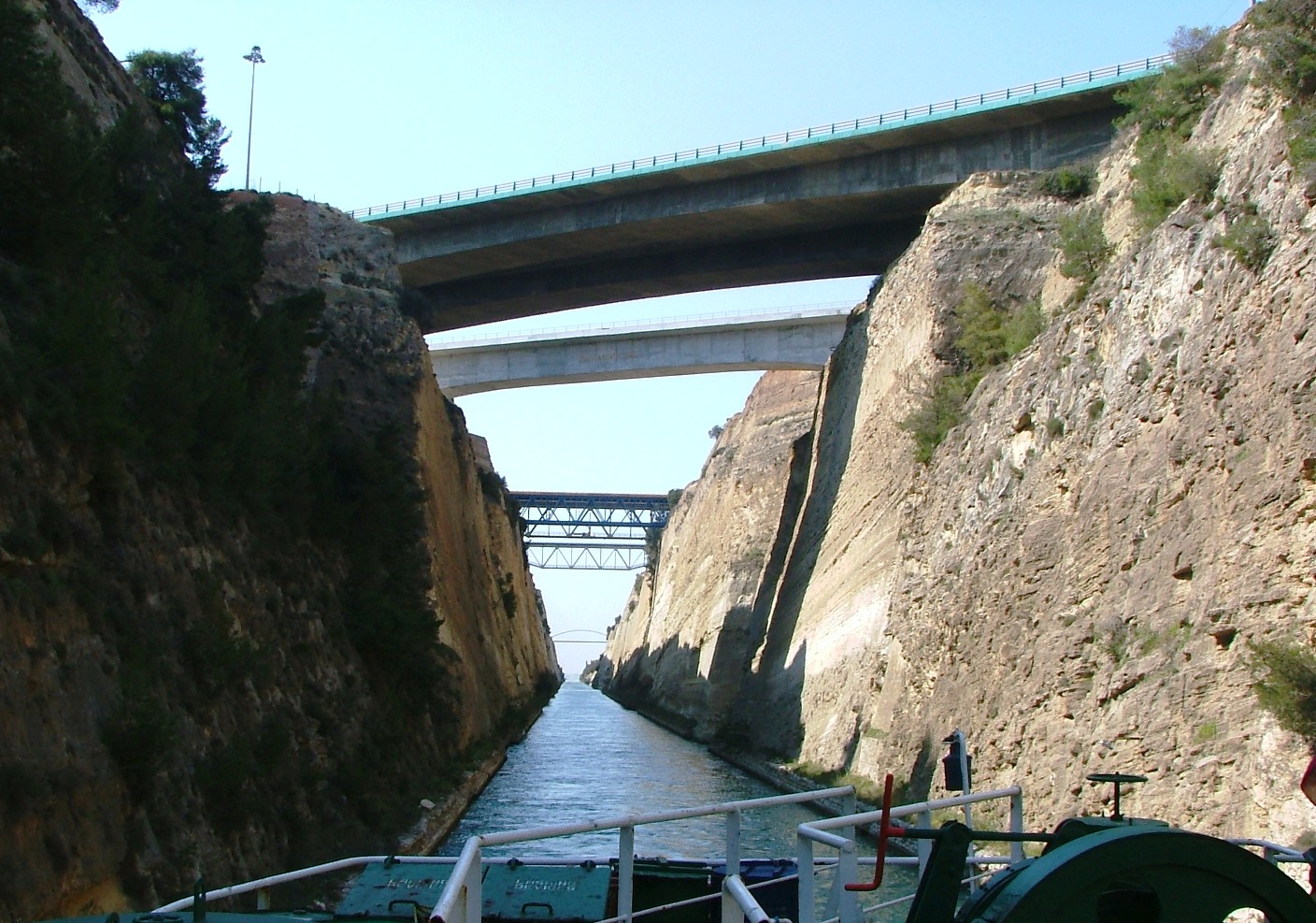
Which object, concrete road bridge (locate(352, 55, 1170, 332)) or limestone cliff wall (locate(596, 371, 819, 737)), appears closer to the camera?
concrete road bridge (locate(352, 55, 1170, 332))

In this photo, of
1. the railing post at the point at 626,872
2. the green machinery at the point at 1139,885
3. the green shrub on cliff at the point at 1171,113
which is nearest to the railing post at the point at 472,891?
the green machinery at the point at 1139,885

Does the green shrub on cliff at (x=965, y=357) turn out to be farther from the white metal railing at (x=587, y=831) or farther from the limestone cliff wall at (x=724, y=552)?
the white metal railing at (x=587, y=831)

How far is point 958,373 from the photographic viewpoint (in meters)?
29.4

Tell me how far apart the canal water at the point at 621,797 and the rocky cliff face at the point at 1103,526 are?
2312 millimetres

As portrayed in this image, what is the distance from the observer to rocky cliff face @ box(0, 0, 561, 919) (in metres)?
10.8

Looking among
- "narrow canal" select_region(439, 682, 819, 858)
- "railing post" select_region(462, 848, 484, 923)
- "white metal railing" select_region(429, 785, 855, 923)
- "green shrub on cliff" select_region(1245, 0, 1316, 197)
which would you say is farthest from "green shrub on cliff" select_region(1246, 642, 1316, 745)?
"railing post" select_region(462, 848, 484, 923)

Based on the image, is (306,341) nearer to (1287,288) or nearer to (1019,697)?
(1019,697)

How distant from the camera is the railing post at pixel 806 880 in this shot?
543cm

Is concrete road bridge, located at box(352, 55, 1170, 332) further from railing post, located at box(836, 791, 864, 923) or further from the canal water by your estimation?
railing post, located at box(836, 791, 864, 923)

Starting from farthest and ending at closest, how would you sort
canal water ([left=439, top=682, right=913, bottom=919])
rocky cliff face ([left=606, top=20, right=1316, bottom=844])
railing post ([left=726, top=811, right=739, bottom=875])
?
canal water ([left=439, top=682, right=913, bottom=919]) < rocky cliff face ([left=606, top=20, right=1316, bottom=844]) < railing post ([left=726, top=811, right=739, bottom=875])

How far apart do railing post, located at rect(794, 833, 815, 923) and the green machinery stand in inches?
57.4

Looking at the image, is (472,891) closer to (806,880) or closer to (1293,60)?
(806,880)

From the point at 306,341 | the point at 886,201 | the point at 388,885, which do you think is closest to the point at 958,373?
the point at 886,201

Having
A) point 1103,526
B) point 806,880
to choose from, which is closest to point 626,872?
point 806,880
